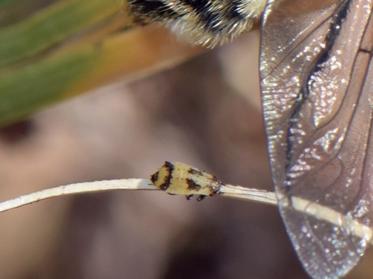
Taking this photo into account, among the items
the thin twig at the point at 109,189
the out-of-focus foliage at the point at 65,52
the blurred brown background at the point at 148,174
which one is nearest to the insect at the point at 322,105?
the thin twig at the point at 109,189

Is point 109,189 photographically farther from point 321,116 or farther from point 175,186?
point 321,116

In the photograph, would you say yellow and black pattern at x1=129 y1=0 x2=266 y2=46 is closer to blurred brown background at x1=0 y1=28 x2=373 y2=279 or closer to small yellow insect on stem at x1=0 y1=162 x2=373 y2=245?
small yellow insect on stem at x1=0 y1=162 x2=373 y2=245

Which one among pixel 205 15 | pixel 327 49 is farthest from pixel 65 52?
pixel 327 49

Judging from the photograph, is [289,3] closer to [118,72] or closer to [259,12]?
[259,12]

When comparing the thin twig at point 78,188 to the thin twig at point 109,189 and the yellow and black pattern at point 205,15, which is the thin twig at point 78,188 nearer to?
the thin twig at point 109,189

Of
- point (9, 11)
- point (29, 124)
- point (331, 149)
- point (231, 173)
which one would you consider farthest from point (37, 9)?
point (331, 149)
